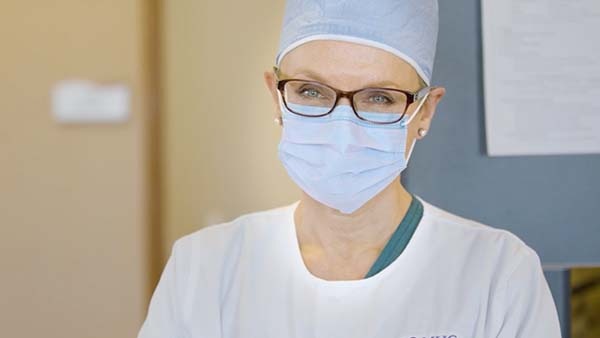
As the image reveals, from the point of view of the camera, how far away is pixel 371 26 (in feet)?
3.79

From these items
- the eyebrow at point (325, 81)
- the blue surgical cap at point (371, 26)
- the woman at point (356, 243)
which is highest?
the blue surgical cap at point (371, 26)

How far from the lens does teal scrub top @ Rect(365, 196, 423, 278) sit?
1.24 metres

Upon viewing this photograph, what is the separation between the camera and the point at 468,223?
4.21 feet

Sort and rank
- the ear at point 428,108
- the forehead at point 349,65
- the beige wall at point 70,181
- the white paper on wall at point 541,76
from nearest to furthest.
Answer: the forehead at point 349,65 < the ear at point 428,108 < the white paper on wall at point 541,76 < the beige wall at point 70,181

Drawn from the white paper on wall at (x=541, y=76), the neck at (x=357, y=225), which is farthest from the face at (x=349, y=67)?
the white paper on wall at (x=541, y=76)

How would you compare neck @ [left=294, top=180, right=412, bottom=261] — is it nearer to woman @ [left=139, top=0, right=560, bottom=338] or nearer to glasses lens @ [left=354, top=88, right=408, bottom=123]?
woman @ [left=139, top=0, right=560, bottom=338]

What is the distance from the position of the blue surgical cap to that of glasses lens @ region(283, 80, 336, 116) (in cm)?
8

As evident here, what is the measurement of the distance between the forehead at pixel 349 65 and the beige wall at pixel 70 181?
2.92 ft

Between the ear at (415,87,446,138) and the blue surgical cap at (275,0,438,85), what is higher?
the blue surgical cap at (275,0,438,85)

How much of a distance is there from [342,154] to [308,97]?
117mm

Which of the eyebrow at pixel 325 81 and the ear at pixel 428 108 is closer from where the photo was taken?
the eyebrow at pixel 325 81

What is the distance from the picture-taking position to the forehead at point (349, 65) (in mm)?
1136

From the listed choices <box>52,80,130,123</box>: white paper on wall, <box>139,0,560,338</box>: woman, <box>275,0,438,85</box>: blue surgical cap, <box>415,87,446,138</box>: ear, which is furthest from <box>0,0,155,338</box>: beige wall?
<box>415,87,446,138</box>: ear

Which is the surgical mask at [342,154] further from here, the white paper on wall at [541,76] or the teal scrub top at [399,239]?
the white paper on wall at [541,76]
